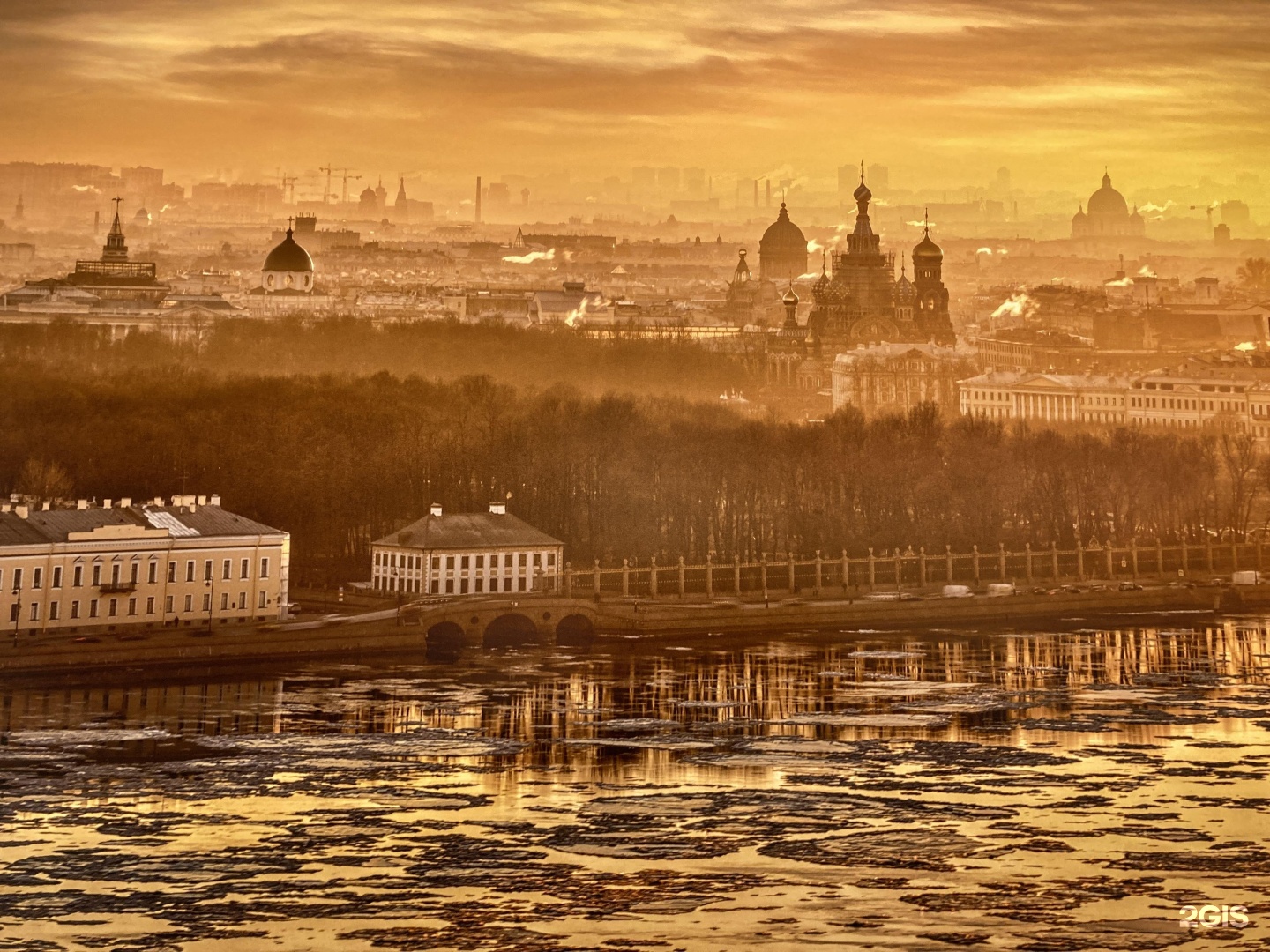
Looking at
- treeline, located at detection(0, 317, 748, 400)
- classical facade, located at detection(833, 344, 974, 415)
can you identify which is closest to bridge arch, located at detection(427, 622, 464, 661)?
treeline, located at detection(0, 317, 748, 400)

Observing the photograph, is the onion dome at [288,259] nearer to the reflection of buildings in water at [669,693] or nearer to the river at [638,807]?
the reflection of buildings in water at [669,693]

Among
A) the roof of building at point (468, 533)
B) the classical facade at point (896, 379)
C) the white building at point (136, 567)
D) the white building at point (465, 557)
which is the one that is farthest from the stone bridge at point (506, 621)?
the classical facade at point (896, 379)

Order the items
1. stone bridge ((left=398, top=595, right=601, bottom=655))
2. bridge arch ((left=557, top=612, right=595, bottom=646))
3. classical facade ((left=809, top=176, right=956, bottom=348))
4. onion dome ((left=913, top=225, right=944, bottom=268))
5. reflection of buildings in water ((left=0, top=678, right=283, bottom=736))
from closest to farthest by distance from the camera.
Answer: reflection of buildings in water ((left=0, top=678, right=283, bottom=736))
stone bridge ((left=398, top=595, right=601, bottom=655))
bridge arch ((left=557, top=612, right=595, bottom=646))
classical facade ((left=809, top=176, right=956, bottom=348))
onion dome ((left=913, top=225, right=944, bottom=268))

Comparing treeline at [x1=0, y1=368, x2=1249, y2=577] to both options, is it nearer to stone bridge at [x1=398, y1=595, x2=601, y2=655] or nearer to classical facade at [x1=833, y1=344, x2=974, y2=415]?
stone bridge at [x1=398, y1=595, x2=601, y2=655]

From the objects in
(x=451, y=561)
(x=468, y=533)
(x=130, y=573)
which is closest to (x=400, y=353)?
(x=468, y=533)

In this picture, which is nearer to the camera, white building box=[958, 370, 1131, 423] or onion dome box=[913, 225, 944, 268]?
white building box=[958, 370, 1131, 423]

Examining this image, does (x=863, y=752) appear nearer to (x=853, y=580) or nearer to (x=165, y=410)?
(x=853, y=580)

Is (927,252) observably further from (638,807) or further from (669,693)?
(638,807)
